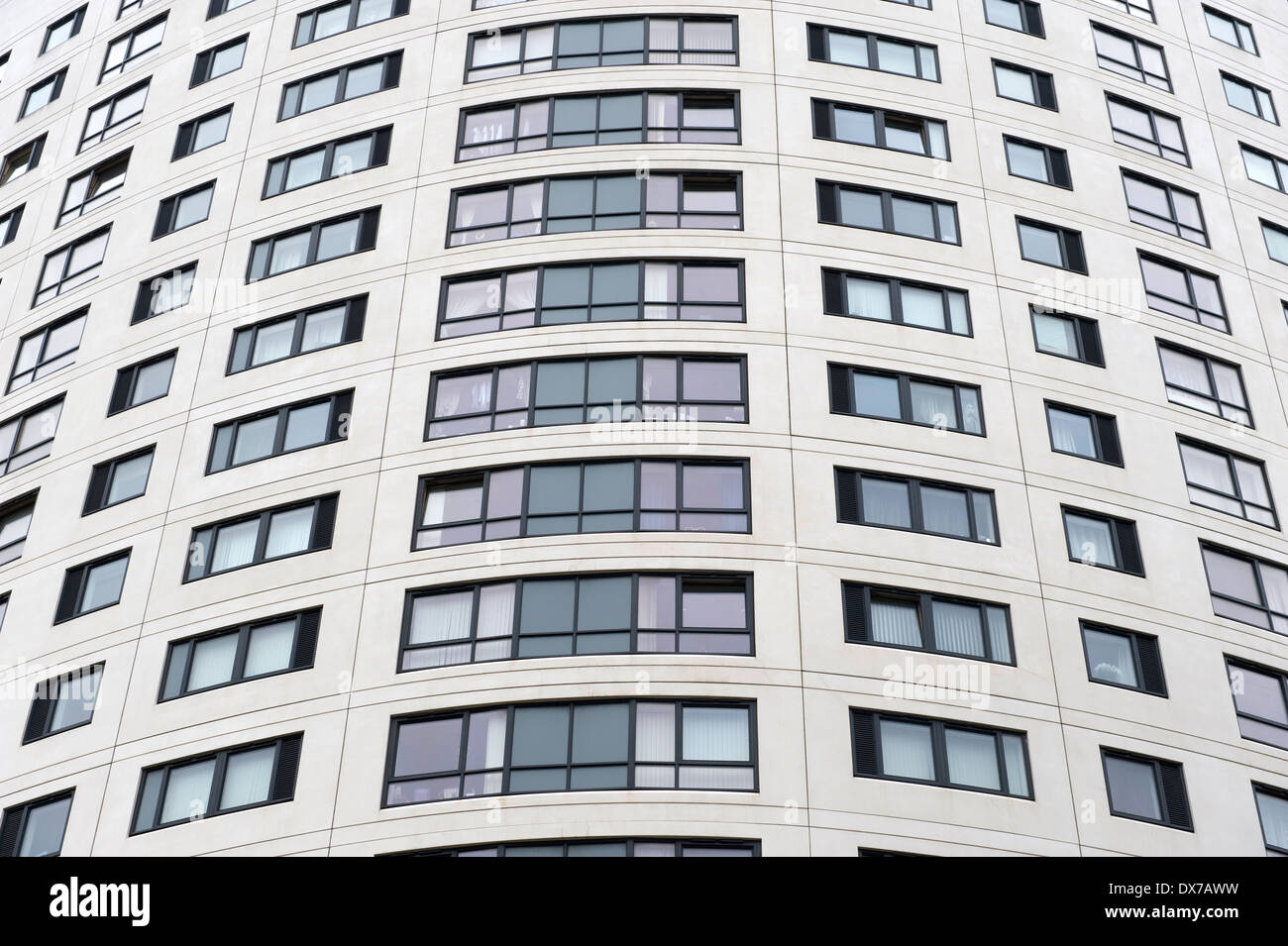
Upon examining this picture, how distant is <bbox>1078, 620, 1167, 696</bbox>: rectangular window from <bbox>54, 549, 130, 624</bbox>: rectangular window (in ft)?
77.8

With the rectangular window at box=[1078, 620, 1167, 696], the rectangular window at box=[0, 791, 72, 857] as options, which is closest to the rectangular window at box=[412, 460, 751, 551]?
the rectangular window at box=[1078, 620, 1167, 696]

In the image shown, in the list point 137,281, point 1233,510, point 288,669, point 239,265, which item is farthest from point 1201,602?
point 137,281

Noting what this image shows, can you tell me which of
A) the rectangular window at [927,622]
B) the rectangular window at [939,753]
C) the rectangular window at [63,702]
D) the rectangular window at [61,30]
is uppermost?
the rectangular window at [61,30]

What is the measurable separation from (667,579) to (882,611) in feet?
16.3

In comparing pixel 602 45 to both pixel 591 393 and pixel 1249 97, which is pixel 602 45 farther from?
pixel 1249 97

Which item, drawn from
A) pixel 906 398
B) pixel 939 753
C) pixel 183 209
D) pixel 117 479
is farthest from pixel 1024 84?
pixel 117 479

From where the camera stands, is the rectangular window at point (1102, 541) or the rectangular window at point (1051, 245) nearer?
the rectangular window at point (1102, 541)

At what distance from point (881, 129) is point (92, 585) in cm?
2471

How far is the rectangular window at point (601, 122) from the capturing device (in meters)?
41.1

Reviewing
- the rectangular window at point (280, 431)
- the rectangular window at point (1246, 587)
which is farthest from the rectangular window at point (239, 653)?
the rectangular window at point (1246, 587)

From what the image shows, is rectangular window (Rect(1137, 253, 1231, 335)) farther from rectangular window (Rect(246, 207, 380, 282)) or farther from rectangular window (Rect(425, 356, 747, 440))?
rectangular window (Rect(246, 207, 380, 282))

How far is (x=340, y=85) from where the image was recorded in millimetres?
44594

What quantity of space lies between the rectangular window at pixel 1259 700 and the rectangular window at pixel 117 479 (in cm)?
2786

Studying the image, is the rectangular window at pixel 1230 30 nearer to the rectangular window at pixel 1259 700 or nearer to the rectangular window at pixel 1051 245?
the rectangular window at pixel 1051 245
